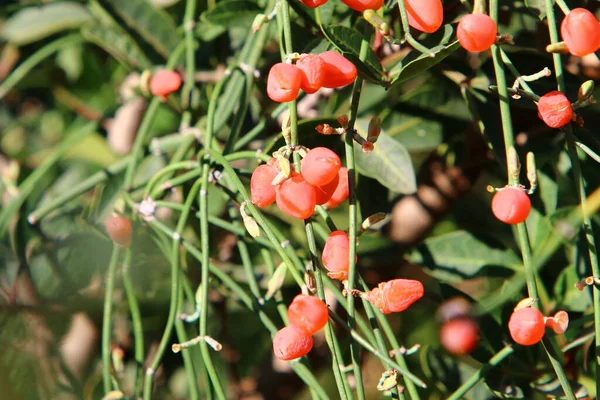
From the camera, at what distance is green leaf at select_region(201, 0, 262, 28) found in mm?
748

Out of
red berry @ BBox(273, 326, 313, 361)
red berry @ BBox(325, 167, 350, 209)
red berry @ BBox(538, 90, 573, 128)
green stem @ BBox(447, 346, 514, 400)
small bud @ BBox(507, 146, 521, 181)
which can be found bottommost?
green stem @ BBox(447, 346, 514, 400)

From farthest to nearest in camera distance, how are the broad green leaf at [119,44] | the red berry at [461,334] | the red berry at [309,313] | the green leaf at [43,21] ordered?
1. the green leaf at [43,21]
2. the broad green leaf at [119,44]
3. the red berry at [461,334]
4. the red berry at [309,313]

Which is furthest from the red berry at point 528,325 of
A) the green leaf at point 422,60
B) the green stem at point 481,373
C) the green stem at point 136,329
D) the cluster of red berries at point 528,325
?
the green stem at point 136,329

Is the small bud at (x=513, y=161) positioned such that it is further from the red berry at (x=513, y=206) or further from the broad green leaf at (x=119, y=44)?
the broad green leaf at (x=119, y=44)

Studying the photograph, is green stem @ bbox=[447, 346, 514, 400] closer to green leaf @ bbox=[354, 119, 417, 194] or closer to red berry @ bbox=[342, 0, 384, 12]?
green leaf @ bbox=[354, 119, 417, 194]

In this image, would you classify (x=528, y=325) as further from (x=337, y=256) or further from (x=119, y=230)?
(x=119, y=230)

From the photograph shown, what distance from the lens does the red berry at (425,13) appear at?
0.52m

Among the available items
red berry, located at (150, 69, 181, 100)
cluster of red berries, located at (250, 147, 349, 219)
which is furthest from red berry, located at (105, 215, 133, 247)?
cluster of red berries, located at (250, 147, 349, 219)

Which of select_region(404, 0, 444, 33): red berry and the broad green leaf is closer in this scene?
select_region(404, 0, 444, 33): red berry

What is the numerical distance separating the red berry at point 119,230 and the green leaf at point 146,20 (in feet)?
0.93

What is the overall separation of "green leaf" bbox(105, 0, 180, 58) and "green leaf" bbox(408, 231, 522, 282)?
1.44 feet

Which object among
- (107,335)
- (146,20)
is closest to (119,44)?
(146,20)

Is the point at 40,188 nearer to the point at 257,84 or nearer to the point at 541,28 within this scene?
the point at 257,84

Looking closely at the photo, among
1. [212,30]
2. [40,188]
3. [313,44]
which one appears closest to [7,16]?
[40,188]
